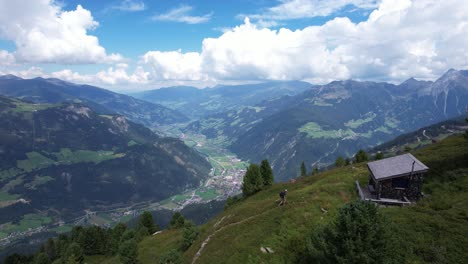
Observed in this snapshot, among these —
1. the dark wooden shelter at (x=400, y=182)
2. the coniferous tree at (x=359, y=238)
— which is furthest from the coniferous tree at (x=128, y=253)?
the coniferous tree at (x=359, y=238)

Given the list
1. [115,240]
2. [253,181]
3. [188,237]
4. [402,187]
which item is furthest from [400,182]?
[115,240]

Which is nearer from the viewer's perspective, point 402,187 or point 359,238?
point 359,238

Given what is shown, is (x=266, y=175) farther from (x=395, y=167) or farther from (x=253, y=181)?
(x=395, y=167)

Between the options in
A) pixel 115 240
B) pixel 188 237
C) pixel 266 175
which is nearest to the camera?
pixel 188 237

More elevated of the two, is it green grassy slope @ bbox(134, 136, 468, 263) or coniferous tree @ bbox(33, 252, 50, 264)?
green grassy slope @ bbox(134, 136, 468, 263)

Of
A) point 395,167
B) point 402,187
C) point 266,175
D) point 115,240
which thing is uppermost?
point 395,167

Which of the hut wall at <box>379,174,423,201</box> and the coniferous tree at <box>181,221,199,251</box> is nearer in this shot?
the hut wall at <box>379,174,423,201</box>

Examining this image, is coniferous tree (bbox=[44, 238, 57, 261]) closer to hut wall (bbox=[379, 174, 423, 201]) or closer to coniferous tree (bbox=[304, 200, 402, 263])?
hut wall (bbox=[379, 174, 423, 201])

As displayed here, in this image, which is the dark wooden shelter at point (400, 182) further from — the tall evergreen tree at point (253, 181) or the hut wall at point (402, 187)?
the tall evergreen tree at point (253, 181)

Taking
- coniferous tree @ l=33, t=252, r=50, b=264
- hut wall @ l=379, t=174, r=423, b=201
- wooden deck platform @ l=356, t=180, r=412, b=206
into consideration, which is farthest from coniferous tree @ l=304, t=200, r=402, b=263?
coniferous tree @ l=33, t=252, r=50, b=264

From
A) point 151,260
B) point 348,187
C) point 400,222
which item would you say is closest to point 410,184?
point 348,187

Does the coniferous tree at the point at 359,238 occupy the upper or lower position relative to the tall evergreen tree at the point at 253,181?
upper

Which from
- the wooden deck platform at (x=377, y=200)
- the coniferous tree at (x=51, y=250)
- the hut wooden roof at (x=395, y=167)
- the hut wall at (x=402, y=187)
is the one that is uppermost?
the hut wooden roof at (x=395, y=167)

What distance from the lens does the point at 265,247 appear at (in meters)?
39.3
